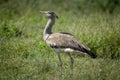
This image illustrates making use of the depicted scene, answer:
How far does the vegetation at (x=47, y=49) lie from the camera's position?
22.3ft

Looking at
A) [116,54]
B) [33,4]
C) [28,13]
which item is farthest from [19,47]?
[33,4]

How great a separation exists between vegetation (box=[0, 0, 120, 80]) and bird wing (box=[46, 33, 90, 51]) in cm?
33

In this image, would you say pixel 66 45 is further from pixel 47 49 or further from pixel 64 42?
pixel 47 49

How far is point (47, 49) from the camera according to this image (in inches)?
335

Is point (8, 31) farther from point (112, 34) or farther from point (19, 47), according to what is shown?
point (112, 34)

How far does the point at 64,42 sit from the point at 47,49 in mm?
1324

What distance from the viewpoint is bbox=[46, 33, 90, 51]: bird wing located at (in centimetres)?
707

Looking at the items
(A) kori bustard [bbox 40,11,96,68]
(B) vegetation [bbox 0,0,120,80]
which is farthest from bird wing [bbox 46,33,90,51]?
(B) vegetation [bbox 0,0,120,80]

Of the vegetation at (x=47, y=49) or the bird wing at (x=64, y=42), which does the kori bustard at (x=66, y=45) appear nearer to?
the bird wing at (x=64, y=42)

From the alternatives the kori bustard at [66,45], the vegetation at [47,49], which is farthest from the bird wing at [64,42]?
the vegetation at [47,49]

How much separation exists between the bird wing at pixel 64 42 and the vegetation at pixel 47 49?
332 millimetres

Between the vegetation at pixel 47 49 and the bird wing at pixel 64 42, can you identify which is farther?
the bird wing at pixel 64 42

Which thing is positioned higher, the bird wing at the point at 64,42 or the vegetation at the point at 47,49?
the bird wing at the point at 64,42

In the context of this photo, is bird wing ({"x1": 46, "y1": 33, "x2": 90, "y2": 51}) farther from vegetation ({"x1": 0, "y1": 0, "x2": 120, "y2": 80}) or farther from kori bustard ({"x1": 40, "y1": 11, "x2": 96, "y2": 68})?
vegetation ({"x1": 0, "y1": 0, "x2": 120, "y2": 80})
